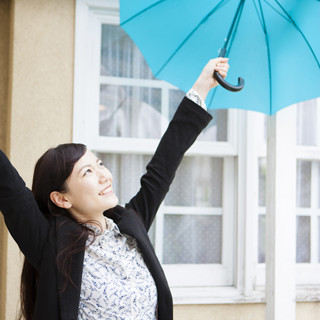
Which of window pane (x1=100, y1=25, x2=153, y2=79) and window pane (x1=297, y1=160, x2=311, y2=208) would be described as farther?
window pane (x1=297, y1=160, x2=311, y2=208)

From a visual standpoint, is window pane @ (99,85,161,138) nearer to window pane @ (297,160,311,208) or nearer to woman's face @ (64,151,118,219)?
window pane @ (297,160,311,208)

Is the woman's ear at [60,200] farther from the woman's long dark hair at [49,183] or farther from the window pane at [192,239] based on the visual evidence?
the window pane at [192,239]

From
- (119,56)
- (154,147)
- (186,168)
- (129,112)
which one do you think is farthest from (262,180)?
(119,56)

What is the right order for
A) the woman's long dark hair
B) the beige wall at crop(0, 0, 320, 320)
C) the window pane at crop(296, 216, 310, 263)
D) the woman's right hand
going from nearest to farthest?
the woman's long dark hair, the woman's right hand, the beige wall at crop(0, 0, 320, 320), the window pane at crop(296, 216, 310, 263)

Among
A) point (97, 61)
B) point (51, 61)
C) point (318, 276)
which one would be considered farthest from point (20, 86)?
point (318, 276)

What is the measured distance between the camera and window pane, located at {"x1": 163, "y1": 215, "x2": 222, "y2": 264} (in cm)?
297

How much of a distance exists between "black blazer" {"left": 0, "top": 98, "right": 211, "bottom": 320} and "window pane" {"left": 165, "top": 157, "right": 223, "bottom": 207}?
1.10 m

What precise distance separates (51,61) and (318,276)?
2187 millimetres

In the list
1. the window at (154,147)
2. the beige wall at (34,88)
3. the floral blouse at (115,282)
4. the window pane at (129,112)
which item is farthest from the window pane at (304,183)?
the floral blouse at (115,282)

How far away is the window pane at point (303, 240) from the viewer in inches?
124

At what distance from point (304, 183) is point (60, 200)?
2073mm

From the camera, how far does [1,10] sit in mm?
2744

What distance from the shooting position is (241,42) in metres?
1.87

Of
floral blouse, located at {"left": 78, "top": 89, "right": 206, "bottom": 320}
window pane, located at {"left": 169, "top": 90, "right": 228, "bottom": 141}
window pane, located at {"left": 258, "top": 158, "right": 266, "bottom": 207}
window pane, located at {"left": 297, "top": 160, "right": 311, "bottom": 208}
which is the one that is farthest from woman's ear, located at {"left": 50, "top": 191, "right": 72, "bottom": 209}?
window pane, located at {"left": 297, "top": 160, "right": 311, "bottom": 208}
